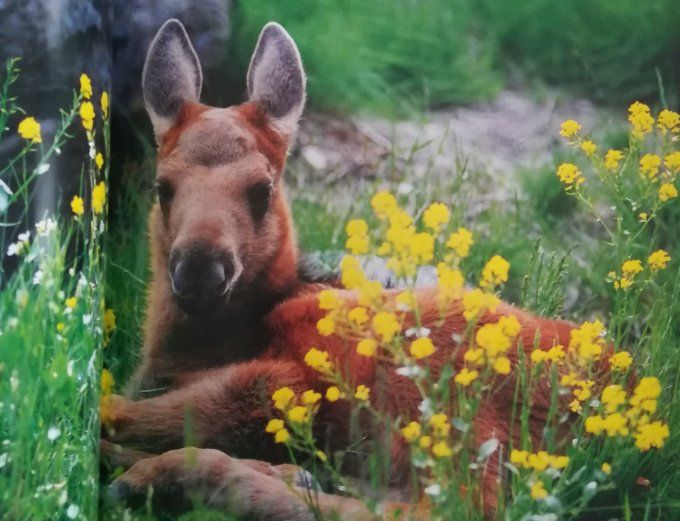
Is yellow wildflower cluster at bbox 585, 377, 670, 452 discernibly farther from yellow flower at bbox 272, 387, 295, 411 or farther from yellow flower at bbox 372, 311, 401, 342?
yellow flower at bbox 272, 387, 295, 411

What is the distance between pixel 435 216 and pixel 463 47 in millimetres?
448

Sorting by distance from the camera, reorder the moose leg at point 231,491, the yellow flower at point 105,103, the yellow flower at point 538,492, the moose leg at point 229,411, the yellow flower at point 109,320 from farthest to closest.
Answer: the yellow flower at point 109,320 < the yellow flower at point 105,103 < the moose leg at point 229,411 < the moose leg at point 231,491 < the yellow flower at point 538,492

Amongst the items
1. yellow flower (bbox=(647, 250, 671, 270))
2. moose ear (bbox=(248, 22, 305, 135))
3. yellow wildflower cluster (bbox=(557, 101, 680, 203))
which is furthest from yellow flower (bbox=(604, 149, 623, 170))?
moose ear (bbox=(248, 22, 305, 135))

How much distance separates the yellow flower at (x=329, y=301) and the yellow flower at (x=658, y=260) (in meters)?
0.72

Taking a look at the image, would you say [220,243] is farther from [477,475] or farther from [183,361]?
[477,475]

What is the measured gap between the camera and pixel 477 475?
225cm

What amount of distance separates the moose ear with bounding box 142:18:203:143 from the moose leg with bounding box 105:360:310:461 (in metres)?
0.61

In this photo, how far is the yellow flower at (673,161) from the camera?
241cm

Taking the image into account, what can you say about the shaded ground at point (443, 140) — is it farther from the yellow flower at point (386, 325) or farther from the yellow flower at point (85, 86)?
the yellow flower at point (85, 86)

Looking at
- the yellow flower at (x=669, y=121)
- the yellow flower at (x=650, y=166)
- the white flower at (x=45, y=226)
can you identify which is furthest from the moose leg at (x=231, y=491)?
the yellow flower at (x=669, y=121)

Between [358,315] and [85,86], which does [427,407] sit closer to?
[358,315]

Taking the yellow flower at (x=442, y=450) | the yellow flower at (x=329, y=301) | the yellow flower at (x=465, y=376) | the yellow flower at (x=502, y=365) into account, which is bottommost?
the yellow flower at (x=442, y=450)

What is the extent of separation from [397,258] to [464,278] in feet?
0.62

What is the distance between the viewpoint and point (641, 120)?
245cm
